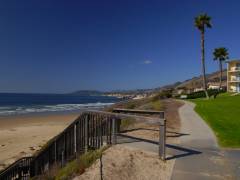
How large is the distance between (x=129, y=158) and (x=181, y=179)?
153 cm

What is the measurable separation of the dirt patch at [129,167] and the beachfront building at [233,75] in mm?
48734

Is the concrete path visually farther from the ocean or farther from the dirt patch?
the ocean

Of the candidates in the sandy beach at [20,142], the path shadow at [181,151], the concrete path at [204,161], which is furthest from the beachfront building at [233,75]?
the path shadow at [181,151]

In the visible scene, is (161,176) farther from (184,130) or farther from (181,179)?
(184,130)

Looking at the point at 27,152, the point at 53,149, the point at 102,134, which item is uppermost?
the point at 102,134

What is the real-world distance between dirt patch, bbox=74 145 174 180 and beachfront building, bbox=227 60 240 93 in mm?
48734

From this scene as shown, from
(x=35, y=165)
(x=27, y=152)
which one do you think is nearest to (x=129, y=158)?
(x=35, y=165)

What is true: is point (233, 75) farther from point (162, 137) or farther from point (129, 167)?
point (129, 167)

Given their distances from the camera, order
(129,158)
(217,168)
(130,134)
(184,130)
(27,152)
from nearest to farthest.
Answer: (217,168) → (129,158) → (130,134) → (184,130) → (27,152)

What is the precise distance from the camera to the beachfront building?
164 ft

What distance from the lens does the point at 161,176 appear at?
199 inches

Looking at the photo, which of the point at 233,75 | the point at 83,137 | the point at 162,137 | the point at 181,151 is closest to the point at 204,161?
the point at 181,151

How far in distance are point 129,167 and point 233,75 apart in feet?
173

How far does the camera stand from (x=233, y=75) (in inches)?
2042
